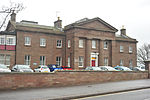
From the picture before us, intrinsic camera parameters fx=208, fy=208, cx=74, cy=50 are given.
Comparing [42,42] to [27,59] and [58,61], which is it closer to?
[27,59]

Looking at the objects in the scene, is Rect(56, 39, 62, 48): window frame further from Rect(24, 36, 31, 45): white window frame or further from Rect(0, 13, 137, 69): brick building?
Rect(24, 36, 31, 45): white window frame

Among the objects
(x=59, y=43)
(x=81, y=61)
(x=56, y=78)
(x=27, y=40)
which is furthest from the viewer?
(x=59, y=43)

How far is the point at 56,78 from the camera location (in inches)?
752

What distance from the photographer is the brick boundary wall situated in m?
16.5

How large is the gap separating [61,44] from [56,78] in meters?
24.1

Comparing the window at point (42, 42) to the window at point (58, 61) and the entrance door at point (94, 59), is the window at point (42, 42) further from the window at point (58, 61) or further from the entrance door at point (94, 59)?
the entrance door at point (94, 59)

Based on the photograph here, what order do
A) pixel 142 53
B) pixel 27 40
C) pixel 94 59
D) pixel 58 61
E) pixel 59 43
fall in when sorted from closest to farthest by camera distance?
pixel 27 40, pixel 58 61, pixel 59 43, pixel 94 59, pixel 142 53

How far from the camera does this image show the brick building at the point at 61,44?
122 feet

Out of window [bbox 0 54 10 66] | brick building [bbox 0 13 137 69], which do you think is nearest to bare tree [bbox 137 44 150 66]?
brick building [bbox 0 13 137 69]

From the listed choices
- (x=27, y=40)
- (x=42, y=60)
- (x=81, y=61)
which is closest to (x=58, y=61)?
(x=42, y=60)

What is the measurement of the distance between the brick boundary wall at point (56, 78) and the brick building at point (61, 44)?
16.8m

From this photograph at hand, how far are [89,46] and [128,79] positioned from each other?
17.8 m

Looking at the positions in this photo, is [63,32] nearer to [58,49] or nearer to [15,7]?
[58,49]

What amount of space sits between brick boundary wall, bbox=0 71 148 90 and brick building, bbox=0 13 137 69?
16822 mm
